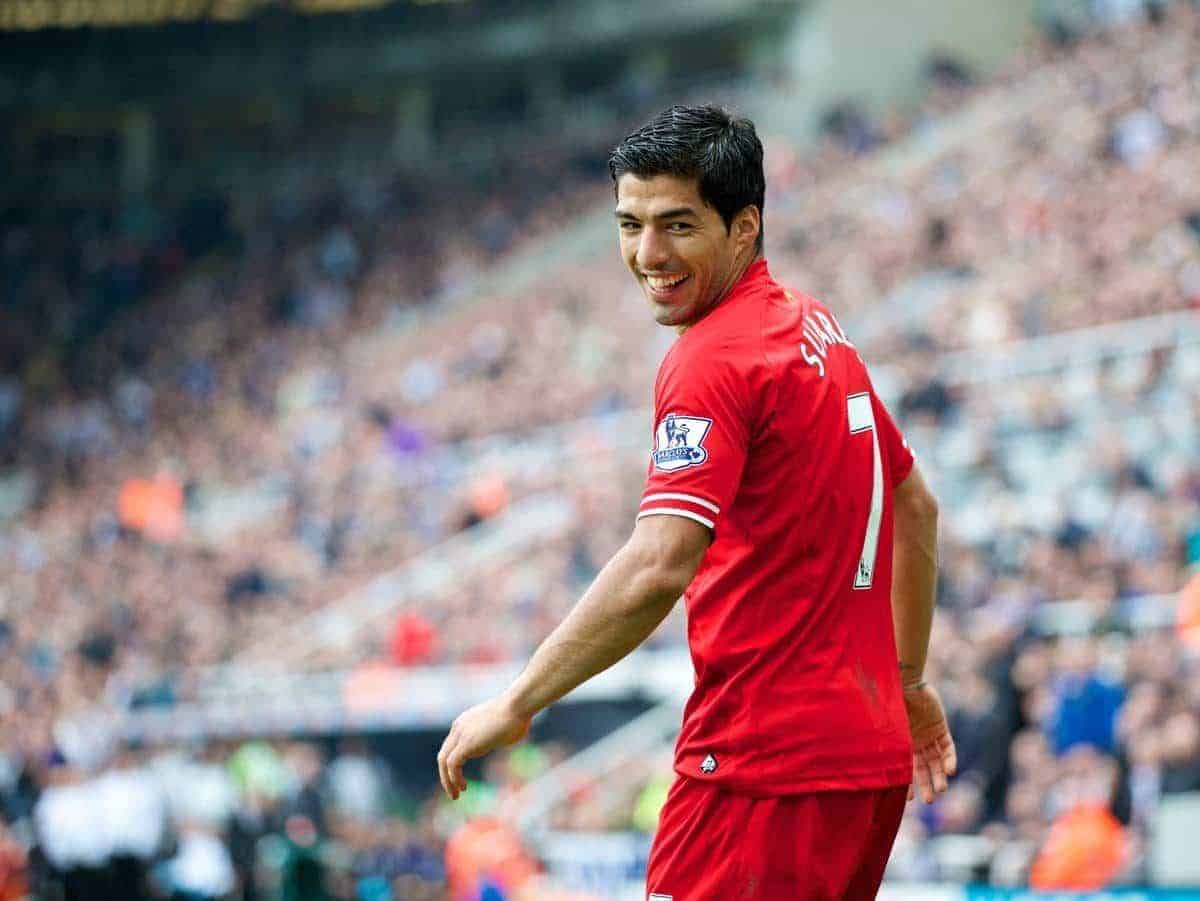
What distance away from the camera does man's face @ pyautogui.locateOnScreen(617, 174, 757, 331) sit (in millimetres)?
3262

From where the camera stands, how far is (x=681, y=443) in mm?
3119

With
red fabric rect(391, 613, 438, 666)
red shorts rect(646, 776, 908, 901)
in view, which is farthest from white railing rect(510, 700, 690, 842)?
red shorts rect(646, 776, 908, 901)

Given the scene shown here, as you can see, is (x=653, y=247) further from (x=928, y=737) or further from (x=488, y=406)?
(x=488, y=406)

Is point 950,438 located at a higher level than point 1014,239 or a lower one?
lower

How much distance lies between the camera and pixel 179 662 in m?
19.5

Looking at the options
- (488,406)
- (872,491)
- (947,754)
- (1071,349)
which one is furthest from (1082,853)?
(488,406)

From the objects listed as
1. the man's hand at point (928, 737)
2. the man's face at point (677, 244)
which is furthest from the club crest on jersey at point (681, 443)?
the man's hand at point (928, 737)

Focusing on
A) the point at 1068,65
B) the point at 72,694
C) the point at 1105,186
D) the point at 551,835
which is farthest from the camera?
the point at 1068,65

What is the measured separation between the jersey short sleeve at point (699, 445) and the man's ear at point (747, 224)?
0.32m

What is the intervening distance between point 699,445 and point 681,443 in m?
0.03

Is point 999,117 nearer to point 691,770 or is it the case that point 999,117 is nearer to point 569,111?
point 569,111

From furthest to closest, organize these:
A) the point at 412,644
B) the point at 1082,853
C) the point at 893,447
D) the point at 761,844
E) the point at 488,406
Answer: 1. the point at 488,406
2. the point at 412,644
3. the point at 1082,853
4. the point at 893,447
5. the point at 761,844

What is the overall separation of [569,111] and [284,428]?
12.1 m

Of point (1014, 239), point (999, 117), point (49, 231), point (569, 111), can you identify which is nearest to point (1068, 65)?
point (999, 117)
